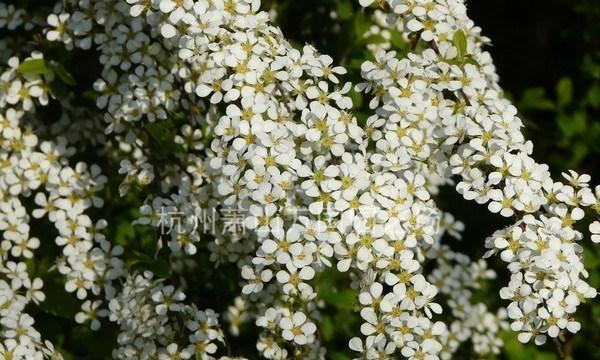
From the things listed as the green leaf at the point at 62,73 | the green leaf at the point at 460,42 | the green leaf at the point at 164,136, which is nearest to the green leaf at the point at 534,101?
the green leaf at the point at 460,42

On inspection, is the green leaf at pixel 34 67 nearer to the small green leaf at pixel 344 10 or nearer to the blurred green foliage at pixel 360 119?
the blurred green foliage at pixel 360 119

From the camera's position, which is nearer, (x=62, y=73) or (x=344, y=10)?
(x=62, y=73)

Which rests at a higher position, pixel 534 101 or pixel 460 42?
pixel 460 42

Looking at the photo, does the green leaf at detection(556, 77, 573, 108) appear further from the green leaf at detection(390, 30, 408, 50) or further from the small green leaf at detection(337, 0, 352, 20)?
the small green leaf at detection(337, 0, 352, 20)

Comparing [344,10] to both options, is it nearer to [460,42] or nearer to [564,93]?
[460,42]

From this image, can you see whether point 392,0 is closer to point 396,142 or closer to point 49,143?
point 396,142

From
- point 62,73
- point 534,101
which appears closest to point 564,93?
point 534,101

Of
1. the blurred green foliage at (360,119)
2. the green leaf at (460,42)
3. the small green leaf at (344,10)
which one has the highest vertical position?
the green leaf at (460,42)

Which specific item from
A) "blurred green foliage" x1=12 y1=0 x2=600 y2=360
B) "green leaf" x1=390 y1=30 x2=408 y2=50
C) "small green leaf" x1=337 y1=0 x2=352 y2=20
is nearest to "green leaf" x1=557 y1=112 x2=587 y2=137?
"blurred green foliage" x1=12 y1=0 x2=600 y2=360

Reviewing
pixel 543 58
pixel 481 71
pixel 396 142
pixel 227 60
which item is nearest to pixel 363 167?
pixel 396 142

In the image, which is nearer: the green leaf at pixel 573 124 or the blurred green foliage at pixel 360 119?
the blurred green foliage at pixel 360 119
